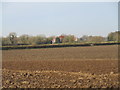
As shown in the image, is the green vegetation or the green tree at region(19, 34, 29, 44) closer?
the green vegetation

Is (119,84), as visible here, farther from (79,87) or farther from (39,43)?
(39,43)

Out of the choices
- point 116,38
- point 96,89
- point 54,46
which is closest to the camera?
point 96,89

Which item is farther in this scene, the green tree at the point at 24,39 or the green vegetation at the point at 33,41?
the green tree at the point at 24,39

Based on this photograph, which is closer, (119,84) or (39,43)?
(119,84)

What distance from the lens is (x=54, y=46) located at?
56344 millimetres

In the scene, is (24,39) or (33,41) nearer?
(33,41)

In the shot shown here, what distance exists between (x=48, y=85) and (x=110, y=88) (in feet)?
8.78

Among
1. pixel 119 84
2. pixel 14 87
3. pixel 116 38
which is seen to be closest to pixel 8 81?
pixel 14 87

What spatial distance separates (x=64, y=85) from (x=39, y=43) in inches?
1911

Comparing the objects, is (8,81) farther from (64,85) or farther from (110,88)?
(110,88)

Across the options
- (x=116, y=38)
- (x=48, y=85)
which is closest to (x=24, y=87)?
(x=48, y=85)

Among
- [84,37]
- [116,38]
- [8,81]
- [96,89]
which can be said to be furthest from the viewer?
[84,37]

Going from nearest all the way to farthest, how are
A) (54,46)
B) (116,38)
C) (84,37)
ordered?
1. (54,46)
2. (116,38)
3. (84,37)

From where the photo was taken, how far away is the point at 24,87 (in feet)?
28.5
